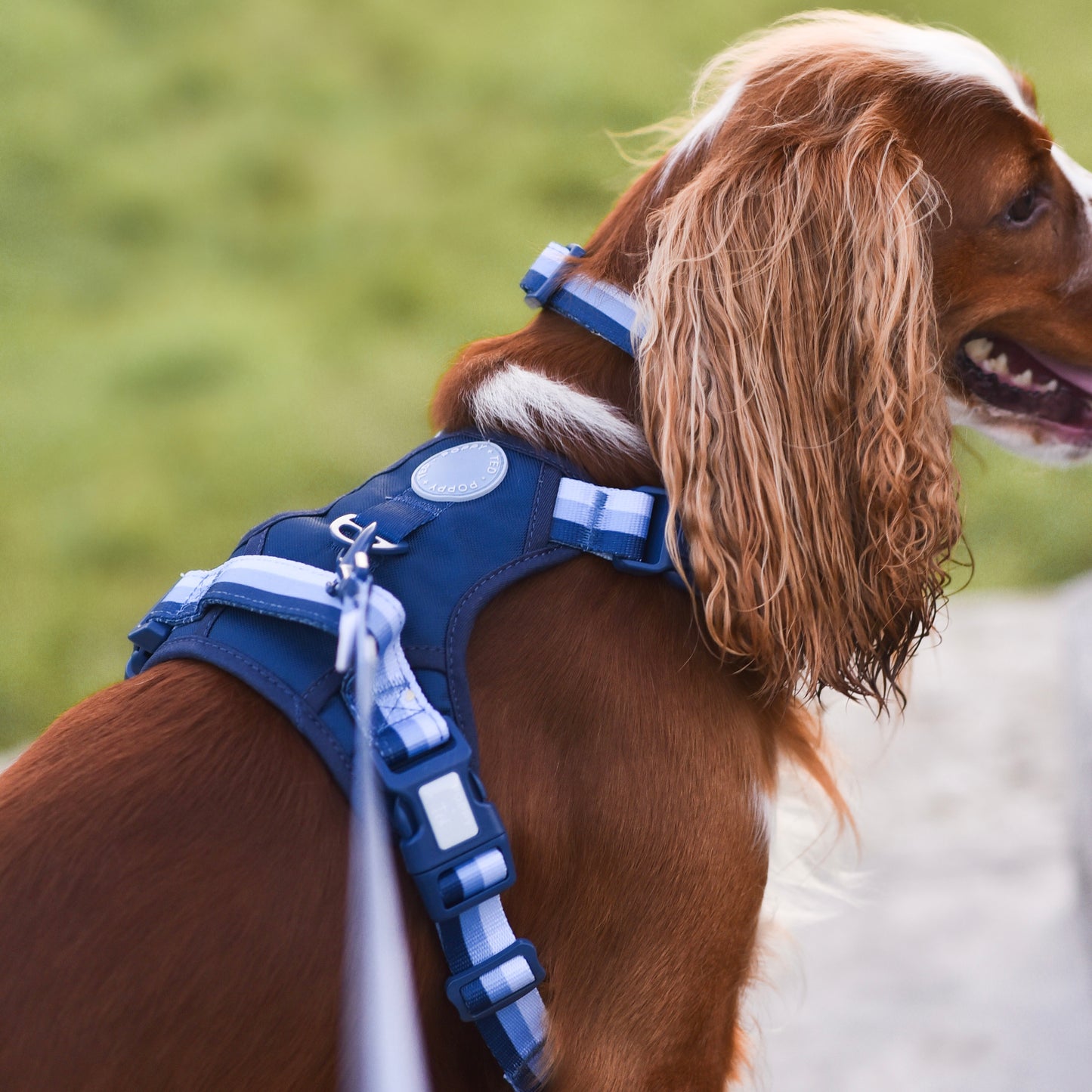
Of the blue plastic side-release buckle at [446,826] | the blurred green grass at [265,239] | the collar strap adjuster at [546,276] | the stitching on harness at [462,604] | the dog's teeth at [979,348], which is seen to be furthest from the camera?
the blurred green grass at [265,239]

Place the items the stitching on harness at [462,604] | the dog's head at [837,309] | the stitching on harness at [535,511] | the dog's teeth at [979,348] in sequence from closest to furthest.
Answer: the stitching on harness at [462,604] < the stitching on harness at [535,511] < the dog's head at [837,309] < the dog's teeth at [979,348]

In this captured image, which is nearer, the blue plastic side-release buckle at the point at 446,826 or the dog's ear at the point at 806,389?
the blue plastic side-release buckle at the point at 446,826

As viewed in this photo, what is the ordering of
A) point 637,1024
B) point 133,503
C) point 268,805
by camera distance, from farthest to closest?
point 133,503 < point 637,1024 < point 268,805

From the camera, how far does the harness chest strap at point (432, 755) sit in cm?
172

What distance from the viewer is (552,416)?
2.04 meters

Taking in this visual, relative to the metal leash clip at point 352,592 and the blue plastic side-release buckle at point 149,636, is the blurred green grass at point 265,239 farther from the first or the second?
the metal leash clip at point 352,592

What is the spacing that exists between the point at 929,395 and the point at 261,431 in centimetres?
556

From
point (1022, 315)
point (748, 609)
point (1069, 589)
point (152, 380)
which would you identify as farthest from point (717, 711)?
point (152, 380)

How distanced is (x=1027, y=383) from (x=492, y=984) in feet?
4.91

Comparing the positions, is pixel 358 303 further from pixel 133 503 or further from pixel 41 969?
pixel 41 969

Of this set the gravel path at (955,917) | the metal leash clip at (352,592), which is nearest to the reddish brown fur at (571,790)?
the metal leash clip at (352,592)

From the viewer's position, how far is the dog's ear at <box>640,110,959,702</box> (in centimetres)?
201

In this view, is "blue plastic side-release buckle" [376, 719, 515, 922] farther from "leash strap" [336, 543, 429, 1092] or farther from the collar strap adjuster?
the collar strap adjuster

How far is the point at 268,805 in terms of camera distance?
1.74 m
